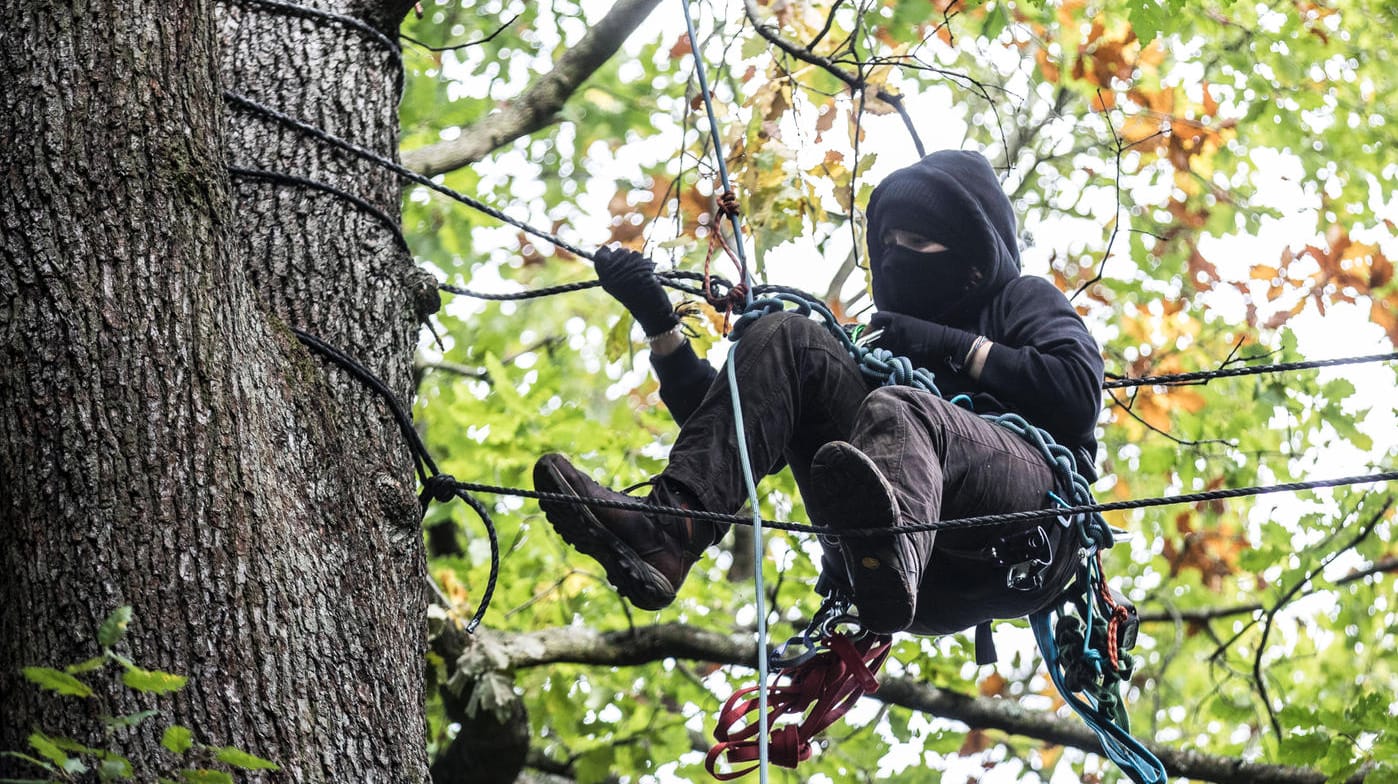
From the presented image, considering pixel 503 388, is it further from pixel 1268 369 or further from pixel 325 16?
pixel 1268 369

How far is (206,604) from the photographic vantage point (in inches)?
82.6

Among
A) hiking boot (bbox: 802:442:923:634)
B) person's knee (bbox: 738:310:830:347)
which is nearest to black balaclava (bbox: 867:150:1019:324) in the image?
person's knee (bbox: 738:310:830:347)

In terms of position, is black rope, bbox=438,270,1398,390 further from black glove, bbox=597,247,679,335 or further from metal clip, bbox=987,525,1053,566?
metal clip, bbox=987,525,1053,566

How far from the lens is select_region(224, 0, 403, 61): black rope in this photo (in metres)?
3.42

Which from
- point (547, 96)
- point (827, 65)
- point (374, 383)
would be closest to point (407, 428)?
point (374, 383)

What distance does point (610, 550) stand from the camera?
109 inches

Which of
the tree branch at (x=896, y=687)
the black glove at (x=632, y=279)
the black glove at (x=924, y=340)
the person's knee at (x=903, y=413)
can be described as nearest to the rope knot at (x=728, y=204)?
the black glove at (x=632, y=279)

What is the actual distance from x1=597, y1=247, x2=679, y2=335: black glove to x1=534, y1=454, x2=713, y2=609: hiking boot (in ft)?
1.76

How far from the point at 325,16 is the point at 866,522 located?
1926mm

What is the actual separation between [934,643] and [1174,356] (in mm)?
2297

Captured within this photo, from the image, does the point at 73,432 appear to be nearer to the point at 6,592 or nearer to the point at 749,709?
the point at 6,592

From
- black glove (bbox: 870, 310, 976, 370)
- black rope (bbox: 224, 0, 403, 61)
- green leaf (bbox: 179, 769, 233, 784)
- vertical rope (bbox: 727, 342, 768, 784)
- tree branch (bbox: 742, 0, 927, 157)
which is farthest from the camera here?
tree branch (bbox: 742, 0, 927, 157)

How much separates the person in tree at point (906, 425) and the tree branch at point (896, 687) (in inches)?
77.0

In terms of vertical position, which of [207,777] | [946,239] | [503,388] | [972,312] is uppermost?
[503,388]
